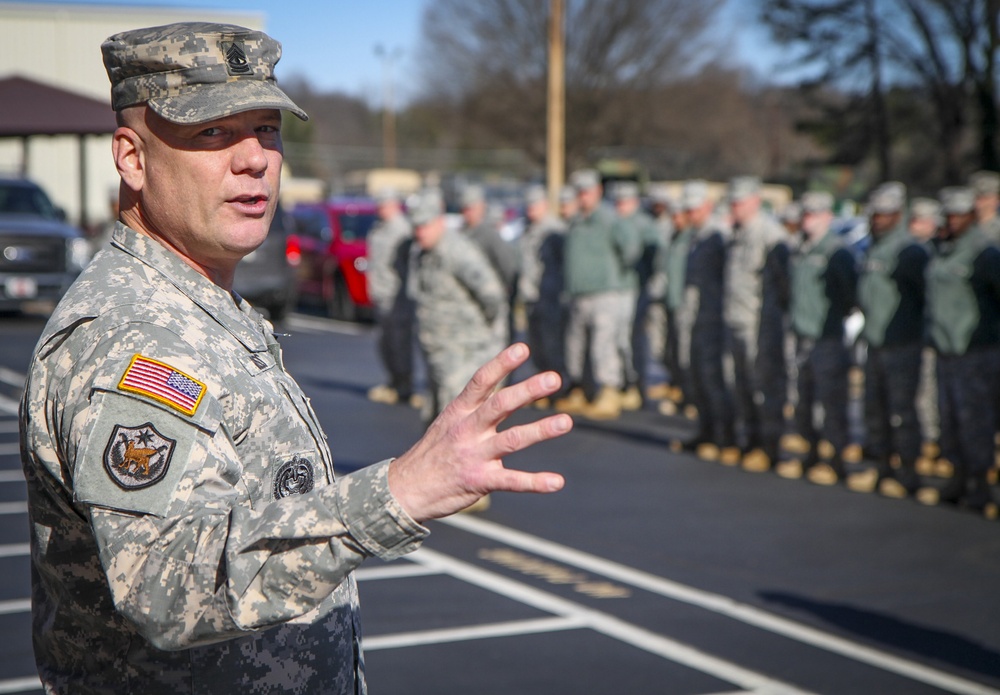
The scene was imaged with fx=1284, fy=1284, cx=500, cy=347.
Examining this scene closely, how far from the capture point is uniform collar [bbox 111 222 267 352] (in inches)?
79.8

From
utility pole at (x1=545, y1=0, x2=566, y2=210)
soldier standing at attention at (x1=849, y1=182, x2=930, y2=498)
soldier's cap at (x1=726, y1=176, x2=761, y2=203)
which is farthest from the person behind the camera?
utility pole at (x1=545, y1=0, x2=566, y2=210)

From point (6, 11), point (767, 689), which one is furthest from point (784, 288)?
point (6, 11)

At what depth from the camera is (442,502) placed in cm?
172

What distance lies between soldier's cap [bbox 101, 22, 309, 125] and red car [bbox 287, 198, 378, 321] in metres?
17.6

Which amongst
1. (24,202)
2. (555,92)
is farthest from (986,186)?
(24,202)

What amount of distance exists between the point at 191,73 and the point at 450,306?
678cm

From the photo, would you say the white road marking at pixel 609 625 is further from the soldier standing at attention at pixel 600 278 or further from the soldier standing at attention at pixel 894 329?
the soldier standing at attention at pixel 600 278

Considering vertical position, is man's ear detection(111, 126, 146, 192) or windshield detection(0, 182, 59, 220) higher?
windshield detection(0, 182, 59, 220)

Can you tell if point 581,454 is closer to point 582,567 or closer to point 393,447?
point 393,447

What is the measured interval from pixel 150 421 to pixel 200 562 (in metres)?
0.21

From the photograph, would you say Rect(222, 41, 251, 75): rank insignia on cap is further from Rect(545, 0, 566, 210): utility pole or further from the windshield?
Rect(545, 0, 566, 210): utility pole

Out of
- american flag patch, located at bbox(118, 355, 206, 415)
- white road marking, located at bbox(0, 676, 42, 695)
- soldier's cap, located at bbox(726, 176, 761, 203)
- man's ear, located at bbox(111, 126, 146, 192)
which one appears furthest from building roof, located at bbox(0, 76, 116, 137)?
american flag patch, located at bbox(118, 355, 206, 415)

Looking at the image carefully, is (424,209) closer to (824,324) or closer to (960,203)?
(824,324)

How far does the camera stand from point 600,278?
12.6 meters
